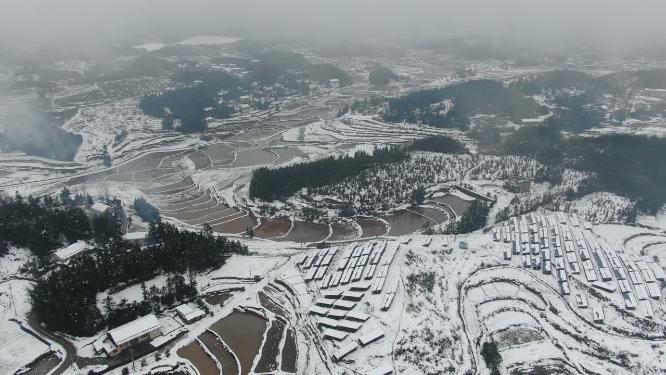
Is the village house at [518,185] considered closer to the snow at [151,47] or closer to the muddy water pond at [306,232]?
the muddy water pond at [306,232]

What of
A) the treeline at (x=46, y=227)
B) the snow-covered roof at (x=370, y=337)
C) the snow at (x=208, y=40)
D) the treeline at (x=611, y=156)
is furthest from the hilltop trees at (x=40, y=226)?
the snow at (x=208, y=40)

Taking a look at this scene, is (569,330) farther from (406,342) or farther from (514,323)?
(406,342)

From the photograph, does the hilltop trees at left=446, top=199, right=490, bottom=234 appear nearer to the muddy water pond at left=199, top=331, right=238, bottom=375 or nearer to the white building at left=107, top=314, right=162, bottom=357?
the muddy water pond at left=199, top=331, right=238, bottom=375

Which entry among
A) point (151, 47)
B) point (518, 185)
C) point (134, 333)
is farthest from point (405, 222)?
point (151, 47)

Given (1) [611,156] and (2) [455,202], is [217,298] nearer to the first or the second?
(2) [455,202]

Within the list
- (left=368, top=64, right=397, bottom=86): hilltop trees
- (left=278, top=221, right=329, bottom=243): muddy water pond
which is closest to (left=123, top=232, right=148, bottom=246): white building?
(left=278, top=221, right=329, bottom=243): muddy water pond
